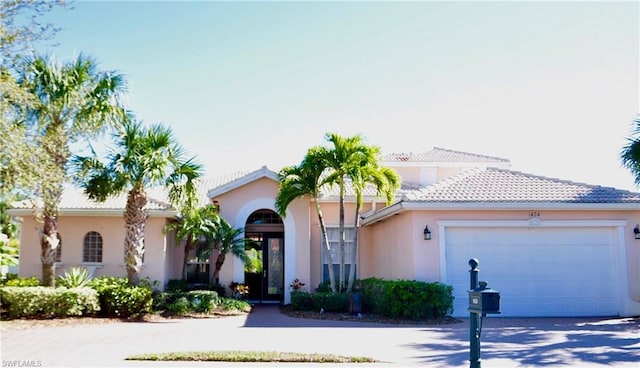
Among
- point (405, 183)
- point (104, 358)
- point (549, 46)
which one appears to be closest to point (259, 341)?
point (104, 358)

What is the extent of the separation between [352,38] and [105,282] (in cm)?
1010

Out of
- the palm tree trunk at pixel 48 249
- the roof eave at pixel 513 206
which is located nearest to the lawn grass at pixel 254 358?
the roof eave at pixel 513 206

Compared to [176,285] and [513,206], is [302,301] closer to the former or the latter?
[176,285]

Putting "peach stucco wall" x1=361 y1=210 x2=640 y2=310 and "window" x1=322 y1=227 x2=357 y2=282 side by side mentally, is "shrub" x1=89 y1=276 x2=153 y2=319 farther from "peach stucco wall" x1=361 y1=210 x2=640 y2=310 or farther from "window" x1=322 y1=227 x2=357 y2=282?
"peach stucco wall" x1=361 y1=210 x2=640 y2=310

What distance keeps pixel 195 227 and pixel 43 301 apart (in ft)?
16.6

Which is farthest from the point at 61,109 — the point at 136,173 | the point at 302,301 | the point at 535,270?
the point at 535,270

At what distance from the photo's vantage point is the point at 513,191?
15883 millimetres

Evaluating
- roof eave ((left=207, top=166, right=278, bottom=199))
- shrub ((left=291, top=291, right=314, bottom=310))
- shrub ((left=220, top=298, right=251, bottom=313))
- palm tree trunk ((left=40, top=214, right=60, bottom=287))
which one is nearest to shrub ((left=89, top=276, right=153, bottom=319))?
palm tree trunk ((left=40, top=214, right=60, bottom=287))

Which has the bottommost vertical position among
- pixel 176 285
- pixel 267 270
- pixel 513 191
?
pixel 176 285

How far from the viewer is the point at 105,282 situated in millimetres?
16344

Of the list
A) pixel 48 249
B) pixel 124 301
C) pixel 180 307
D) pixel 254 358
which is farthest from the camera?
pixel 180 307

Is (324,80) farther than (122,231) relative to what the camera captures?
No

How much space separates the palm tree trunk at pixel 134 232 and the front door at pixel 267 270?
217 inches

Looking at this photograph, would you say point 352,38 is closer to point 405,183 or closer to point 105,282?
point 105,282
